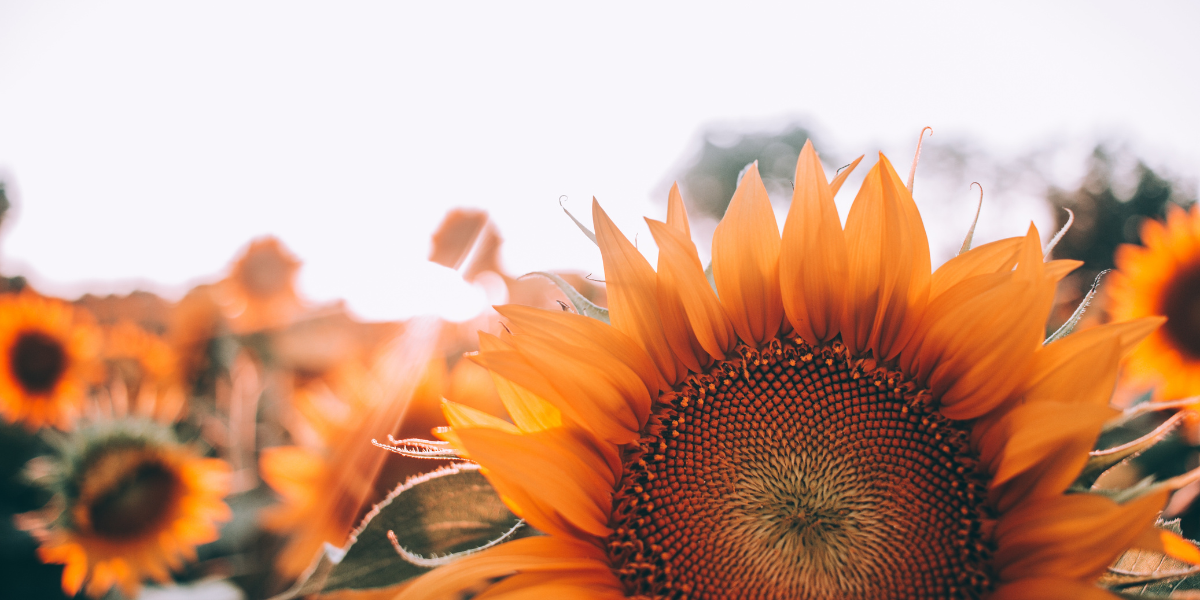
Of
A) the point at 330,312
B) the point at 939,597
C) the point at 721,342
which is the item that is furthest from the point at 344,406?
the point at 330,312

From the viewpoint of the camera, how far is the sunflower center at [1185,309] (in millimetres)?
3457

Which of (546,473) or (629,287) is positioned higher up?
(629,287)

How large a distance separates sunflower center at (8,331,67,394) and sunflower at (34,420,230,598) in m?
2.37

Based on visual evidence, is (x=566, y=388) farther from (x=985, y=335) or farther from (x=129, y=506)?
(x=129, y=506)

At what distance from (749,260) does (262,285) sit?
688 centimetres

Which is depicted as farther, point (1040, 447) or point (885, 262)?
point (885, 262)

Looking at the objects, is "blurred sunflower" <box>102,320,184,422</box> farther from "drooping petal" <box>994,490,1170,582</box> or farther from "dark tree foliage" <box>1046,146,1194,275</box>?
"dark tree foliage" <box>1046,146,1194,275</box>

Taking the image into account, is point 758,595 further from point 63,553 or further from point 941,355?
point 63,553

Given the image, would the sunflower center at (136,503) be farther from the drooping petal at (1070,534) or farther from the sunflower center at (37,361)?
the drooping petal at (1070,534)

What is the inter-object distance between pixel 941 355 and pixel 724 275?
370 millimetres

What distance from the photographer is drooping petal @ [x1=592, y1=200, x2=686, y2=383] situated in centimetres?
94

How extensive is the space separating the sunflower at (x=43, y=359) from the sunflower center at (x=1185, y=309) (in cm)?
755

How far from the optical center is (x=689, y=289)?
98 cm

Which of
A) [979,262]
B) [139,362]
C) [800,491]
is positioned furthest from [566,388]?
[139,362]
